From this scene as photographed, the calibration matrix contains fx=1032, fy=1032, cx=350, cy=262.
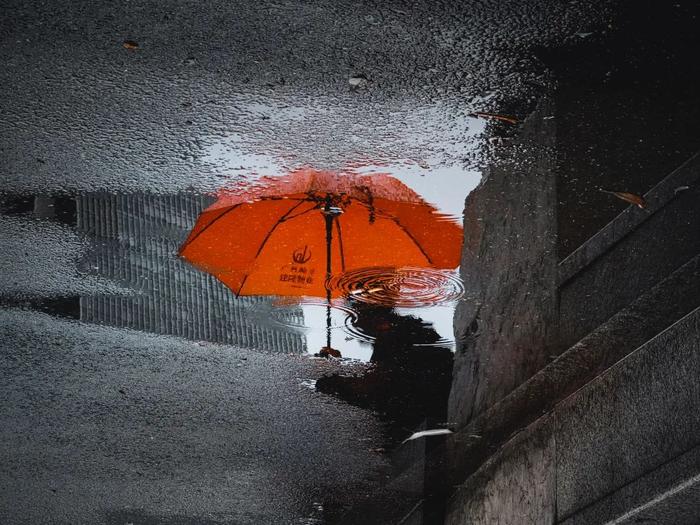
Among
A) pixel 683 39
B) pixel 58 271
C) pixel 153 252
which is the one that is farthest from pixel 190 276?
pixel 683 39

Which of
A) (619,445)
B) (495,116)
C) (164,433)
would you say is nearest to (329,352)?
(164,433)

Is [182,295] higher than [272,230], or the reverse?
[272,230]

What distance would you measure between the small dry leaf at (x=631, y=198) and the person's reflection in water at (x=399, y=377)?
4.74 feet

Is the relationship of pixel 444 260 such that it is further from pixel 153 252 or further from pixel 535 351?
pixel 153 252

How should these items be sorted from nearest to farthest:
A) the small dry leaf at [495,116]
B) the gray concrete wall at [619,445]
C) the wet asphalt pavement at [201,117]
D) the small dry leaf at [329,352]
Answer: the wet asphalt pavement at [201,117] → the gray concrete wall at [619,445] → the small dry leaf at [495,116] → the small dry leaf at [329,352]

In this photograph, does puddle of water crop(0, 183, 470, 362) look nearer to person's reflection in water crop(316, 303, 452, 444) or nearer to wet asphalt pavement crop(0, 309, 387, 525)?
person's reflection in water crop(316, 303, 452, 444)

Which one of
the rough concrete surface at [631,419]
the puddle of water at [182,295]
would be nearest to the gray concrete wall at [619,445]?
the rough concrete surface at [631,419]

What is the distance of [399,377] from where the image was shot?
5.79 m

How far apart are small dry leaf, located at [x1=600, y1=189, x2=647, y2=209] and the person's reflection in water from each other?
1446 millimetres

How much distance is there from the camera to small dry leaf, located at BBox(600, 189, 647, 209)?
4156 millimetres

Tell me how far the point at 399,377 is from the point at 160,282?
151 cm

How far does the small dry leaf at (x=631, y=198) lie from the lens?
13.6 feet

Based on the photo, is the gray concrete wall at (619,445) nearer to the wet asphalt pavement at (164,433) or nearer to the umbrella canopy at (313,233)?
the umbrella canopy at (313,233)

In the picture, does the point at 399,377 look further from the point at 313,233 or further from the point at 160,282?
the point at 160,282
